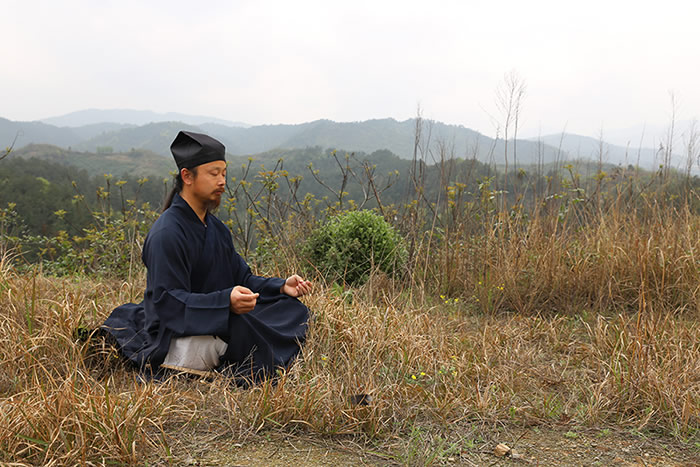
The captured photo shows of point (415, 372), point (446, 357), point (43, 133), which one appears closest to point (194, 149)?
point (415, 372)

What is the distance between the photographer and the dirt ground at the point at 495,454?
78.9 inches

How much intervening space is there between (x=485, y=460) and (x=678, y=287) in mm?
2974

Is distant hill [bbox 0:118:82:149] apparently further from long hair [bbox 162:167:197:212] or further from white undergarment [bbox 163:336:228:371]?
white undergarment [bbox 163:336:228:371]

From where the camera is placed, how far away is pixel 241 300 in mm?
2414

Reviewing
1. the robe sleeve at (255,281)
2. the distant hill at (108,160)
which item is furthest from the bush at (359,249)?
the distant hill at (108,160)

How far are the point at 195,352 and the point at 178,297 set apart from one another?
13.9 inches

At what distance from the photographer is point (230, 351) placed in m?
2.67

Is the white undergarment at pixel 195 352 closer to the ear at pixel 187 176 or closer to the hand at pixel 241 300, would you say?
the hand at pixel 241 300

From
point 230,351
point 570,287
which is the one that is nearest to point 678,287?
point 570,287

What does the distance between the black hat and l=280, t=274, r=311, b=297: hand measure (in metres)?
0.79

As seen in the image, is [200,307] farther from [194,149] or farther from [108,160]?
[108,160]

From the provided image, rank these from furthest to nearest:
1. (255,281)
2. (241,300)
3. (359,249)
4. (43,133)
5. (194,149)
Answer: (43,133), (359,249), (255,281), (194,149), (241,300)

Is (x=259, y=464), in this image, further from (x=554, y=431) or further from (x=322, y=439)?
(x=554, y=431)

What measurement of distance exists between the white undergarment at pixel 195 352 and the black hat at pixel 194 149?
912 millimetres
